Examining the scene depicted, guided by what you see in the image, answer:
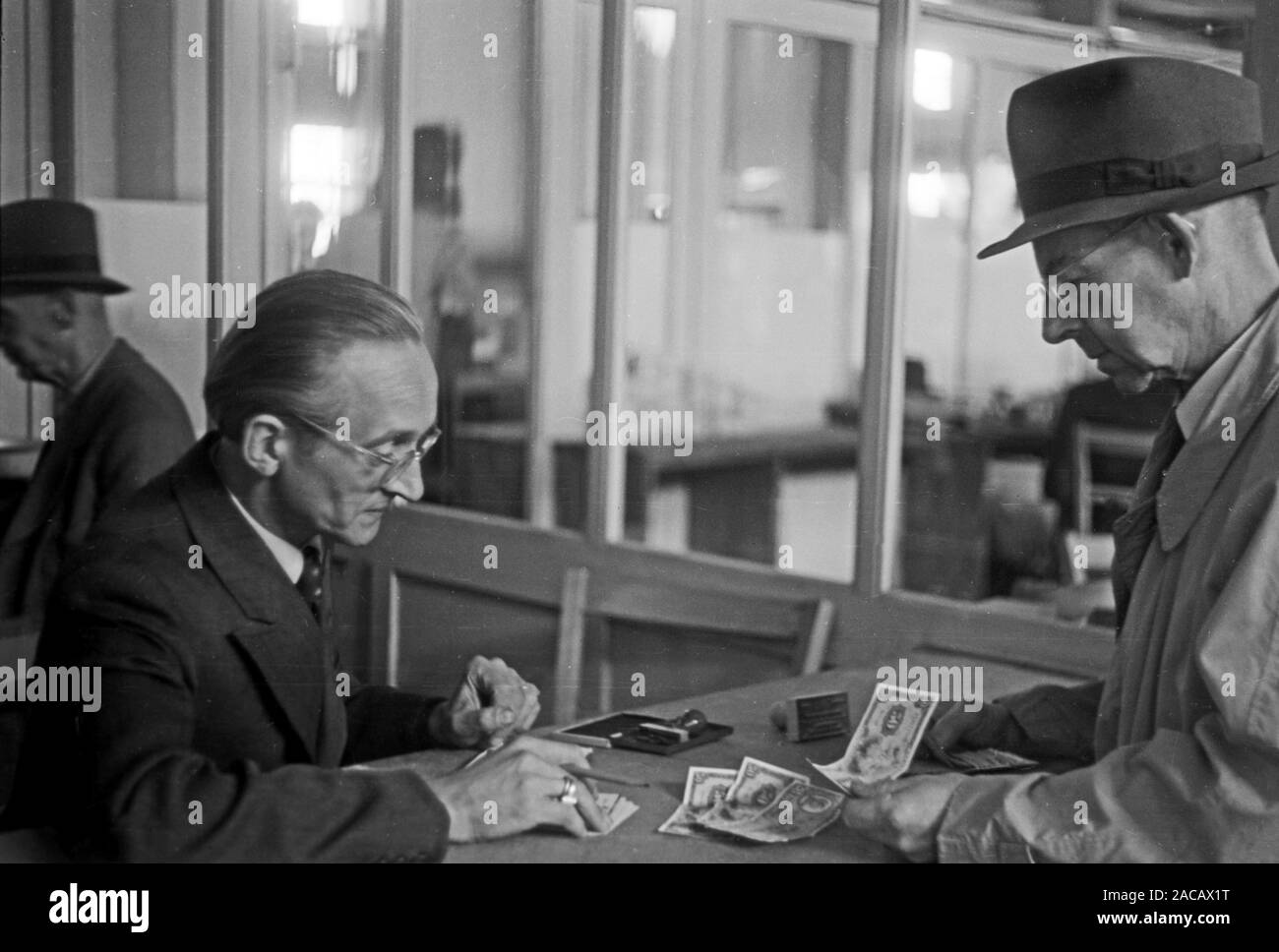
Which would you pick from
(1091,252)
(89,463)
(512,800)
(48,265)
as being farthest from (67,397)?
(1091,252)

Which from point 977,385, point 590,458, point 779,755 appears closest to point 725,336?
point 977,385

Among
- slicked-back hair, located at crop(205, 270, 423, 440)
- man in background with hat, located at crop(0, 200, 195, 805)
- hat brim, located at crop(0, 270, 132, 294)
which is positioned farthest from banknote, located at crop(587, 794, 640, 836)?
hat brim, located at crop(0, 270, 132, 294)

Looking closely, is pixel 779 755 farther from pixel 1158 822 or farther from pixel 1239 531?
pixel 1239 531

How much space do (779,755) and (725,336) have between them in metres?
4.63

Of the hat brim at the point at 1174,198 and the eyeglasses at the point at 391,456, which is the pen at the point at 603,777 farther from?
the hat brim at the point at 1174,198

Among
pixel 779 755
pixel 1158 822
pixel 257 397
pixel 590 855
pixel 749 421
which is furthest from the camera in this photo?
pixel 749 421

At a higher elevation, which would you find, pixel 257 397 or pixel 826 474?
pixel 257 397

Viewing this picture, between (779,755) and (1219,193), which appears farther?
(779,755)

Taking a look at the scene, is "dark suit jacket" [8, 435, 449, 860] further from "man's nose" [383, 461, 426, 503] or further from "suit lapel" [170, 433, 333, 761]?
"man's nose" [383, 461, 426, 503]

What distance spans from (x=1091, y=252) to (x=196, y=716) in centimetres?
124

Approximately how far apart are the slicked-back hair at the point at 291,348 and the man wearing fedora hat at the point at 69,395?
0.69 metres

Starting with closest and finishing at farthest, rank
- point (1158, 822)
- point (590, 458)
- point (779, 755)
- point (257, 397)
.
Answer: point (1158, 822)
point (257, 397)
point (779, 755)
point (590, 458)

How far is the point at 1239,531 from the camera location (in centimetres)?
162
